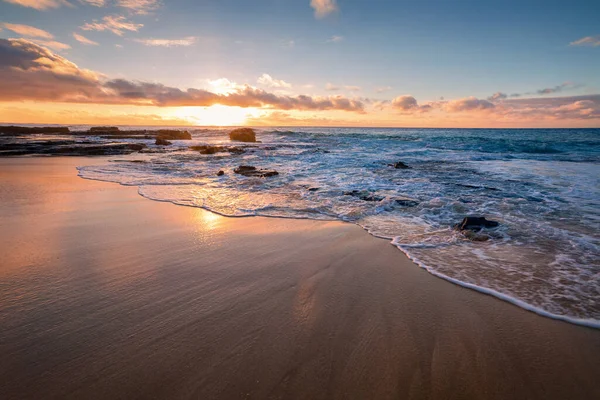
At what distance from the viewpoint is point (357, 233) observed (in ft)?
19.0

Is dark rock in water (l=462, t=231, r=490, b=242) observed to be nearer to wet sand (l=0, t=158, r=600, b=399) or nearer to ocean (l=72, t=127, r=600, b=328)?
ocean (l=72, t=127, r=600, b=328)

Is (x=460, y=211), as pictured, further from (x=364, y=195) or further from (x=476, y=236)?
(x=364, y=195)

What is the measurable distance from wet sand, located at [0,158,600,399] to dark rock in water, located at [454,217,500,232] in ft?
6.86

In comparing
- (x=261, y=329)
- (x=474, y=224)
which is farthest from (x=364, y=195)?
(x=261, y=329)

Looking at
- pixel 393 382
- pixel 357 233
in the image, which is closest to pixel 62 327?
pixel 393 382

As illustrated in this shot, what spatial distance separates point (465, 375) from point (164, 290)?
3148 millimetres

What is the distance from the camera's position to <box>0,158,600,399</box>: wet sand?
2.24m

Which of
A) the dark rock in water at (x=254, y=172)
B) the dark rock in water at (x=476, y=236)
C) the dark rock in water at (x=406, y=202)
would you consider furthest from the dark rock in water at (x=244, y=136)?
the dark rock in water at (x=476, y=236)

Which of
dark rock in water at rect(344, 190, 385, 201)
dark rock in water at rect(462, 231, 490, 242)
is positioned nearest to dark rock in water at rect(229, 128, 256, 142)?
dark rock in water at rect(344, 190, 385, 201)

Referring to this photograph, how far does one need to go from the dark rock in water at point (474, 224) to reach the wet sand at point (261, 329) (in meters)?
2.09

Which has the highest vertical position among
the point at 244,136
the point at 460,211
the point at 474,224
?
the point at 244,136

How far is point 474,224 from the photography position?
6.00m

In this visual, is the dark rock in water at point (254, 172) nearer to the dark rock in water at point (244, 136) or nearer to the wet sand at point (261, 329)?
the wet sand at point (261, 329)

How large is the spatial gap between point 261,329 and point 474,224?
Answer: 500cm
